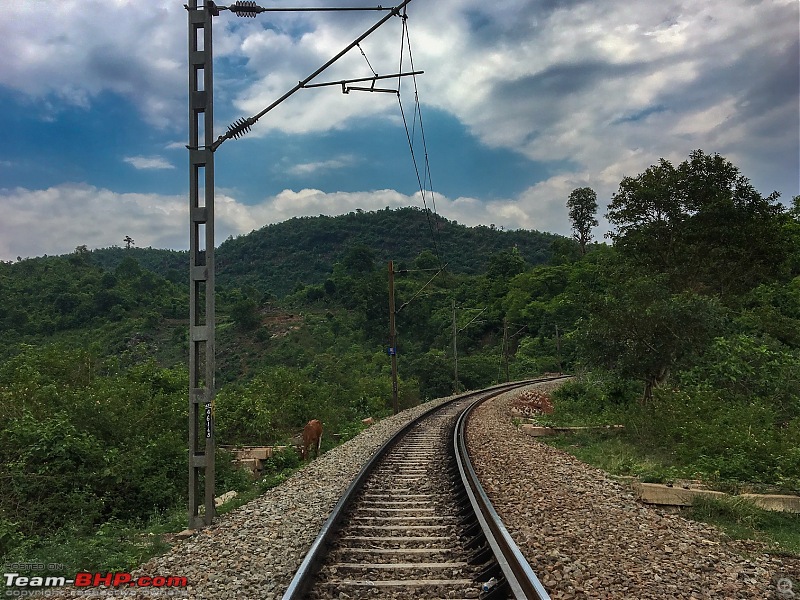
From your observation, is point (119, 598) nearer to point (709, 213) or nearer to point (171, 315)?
point (709, 213)

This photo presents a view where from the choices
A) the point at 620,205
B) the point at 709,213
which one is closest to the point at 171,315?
the point at 620,205

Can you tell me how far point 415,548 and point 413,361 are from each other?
3666 centimetres

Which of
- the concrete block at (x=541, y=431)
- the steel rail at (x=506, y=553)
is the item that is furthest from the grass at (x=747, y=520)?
the concrete block at (x=541, y=431)

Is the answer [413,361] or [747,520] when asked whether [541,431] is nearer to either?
[747,520]

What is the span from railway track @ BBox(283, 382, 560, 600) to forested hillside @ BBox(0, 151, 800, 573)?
231cm

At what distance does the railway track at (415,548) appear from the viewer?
439cm

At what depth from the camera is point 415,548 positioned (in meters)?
5.51

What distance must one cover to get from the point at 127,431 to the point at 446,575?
8968 millimetres

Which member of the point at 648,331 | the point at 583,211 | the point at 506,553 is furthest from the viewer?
the point at 583,211

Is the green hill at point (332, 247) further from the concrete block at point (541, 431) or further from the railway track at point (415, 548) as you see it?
the railway track at point (415, 548)

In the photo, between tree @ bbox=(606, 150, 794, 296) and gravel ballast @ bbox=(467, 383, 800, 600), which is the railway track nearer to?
gravel ballast @ bbox=(467, 383, 800, 600)

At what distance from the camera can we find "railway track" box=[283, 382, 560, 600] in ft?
14.4

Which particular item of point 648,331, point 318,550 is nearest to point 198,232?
point 318,550

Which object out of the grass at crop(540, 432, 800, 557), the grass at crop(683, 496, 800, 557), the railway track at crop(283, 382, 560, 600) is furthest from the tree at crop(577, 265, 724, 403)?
the grass at crop(683, 496, 800, 557)
